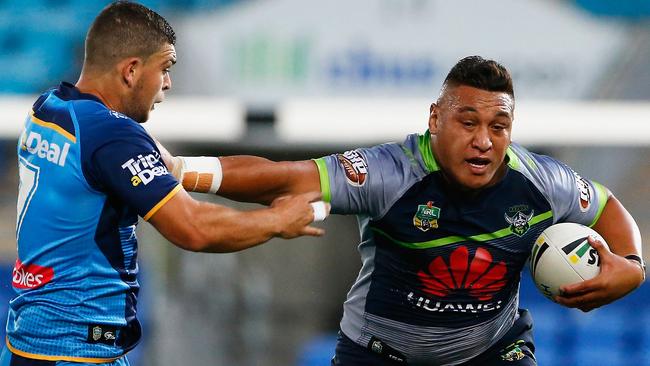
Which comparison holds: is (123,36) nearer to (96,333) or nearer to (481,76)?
(96,333)

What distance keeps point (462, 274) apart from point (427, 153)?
2.02ft

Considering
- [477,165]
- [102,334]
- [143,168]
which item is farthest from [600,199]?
[102,334]

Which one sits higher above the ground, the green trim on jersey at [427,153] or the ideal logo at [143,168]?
the ideal logo at [143,168]

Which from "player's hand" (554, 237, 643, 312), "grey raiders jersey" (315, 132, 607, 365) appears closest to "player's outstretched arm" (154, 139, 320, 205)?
"grey raiders jersey" (315, 132, 607, 365)

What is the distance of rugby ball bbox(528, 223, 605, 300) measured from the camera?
519 centimetres

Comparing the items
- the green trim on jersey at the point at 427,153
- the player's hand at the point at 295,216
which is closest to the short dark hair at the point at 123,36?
the player's hand at the point at 295,216

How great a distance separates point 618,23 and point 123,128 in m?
8.06

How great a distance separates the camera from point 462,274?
17.3 ft

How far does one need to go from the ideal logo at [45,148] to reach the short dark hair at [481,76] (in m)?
2.02

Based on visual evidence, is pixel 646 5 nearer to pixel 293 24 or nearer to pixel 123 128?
pixel 293 24

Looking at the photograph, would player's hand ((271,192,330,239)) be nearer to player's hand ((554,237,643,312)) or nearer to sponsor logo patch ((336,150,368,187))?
sponsor logo patch ((336,150,368,187))

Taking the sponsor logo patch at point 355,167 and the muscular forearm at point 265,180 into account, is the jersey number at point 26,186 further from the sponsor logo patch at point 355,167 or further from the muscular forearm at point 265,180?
the sponsor logo patch at point 355,167

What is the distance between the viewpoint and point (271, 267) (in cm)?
1362

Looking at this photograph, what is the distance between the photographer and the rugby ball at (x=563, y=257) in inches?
204
